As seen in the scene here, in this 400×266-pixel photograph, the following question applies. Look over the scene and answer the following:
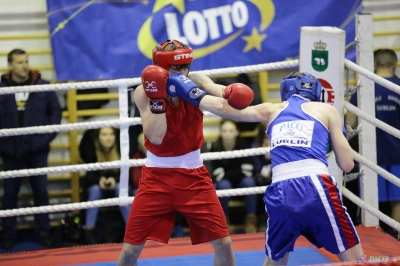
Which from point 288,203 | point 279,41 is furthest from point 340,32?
point 288,203

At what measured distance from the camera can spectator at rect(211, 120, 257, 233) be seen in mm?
5637

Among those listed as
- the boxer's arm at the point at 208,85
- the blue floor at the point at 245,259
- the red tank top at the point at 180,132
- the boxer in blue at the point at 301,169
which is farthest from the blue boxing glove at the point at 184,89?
the blue floor at the point at 245,259

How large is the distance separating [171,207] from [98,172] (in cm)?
237

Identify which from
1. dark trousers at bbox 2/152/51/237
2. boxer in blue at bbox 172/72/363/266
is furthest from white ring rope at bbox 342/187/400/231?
dark trousers at bbox 2/152/51/237

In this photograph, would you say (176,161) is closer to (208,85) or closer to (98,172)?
(208,85)

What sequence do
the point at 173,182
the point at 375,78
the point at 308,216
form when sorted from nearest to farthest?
the point at 308,216 < the point at 173,182 < the point at 375,78

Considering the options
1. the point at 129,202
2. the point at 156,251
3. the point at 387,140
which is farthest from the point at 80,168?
the point at 387,140

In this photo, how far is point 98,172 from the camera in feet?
18.9

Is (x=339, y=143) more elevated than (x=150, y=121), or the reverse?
(x=150, y=121)

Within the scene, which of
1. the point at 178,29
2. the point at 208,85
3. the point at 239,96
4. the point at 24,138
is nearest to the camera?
the point at 239,96

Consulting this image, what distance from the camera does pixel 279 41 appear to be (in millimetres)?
6180

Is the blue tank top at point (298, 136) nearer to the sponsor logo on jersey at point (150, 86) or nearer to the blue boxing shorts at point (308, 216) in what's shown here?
the blue boxing shorts at point (308, 216)

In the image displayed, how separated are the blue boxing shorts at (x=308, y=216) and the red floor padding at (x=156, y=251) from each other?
126cm

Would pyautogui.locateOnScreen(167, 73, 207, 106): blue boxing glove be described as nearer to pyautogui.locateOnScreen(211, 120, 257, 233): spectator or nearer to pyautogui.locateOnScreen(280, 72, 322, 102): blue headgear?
pyautogui.locateOnScreen(280, 72, 322, 102): blue headgear
